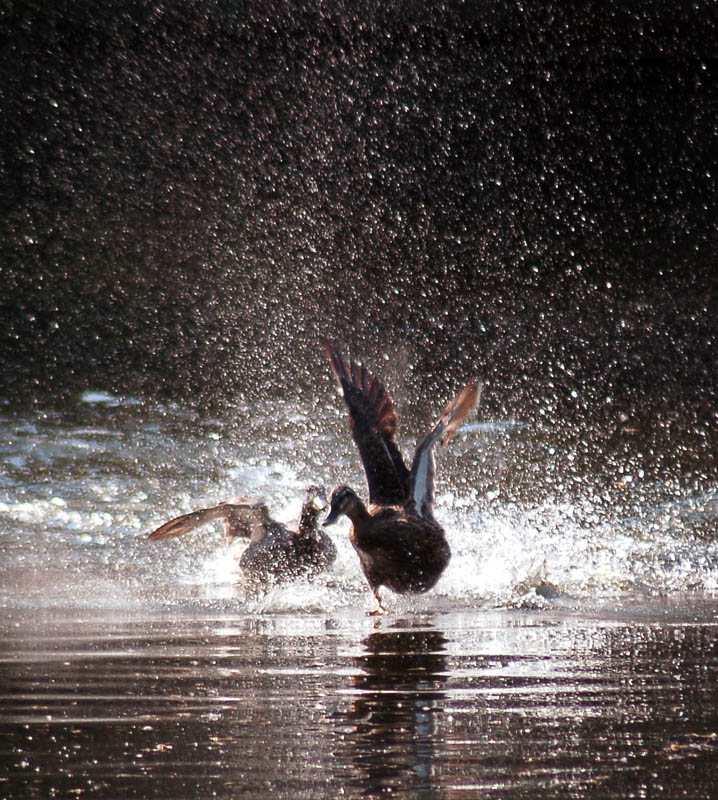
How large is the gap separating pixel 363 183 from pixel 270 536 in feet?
27.6

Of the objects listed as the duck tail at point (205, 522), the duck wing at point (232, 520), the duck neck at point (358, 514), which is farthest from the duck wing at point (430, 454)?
the duck tail at point (205, 522)

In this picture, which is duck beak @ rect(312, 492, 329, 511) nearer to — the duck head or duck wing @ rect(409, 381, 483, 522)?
duck wing @ rect(409, 381, 483, 522)

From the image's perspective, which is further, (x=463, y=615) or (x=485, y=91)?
(x=485, y=91)

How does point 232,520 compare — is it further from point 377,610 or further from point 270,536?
point 377,610

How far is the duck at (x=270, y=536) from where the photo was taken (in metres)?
5.97

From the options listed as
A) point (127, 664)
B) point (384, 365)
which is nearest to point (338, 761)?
point (127, 664)

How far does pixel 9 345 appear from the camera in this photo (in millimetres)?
11703

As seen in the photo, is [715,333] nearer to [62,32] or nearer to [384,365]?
[384,365]

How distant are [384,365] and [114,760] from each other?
9.24 m

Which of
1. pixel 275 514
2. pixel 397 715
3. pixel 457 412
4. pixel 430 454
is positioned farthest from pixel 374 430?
pixel 397 715

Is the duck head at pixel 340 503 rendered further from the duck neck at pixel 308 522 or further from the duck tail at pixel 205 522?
the duck tail at pixel 205 522

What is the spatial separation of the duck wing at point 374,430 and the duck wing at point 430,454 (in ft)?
0.19

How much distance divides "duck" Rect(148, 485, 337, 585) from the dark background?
15.4 ft

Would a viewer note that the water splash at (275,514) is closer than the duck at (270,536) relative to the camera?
Yes
